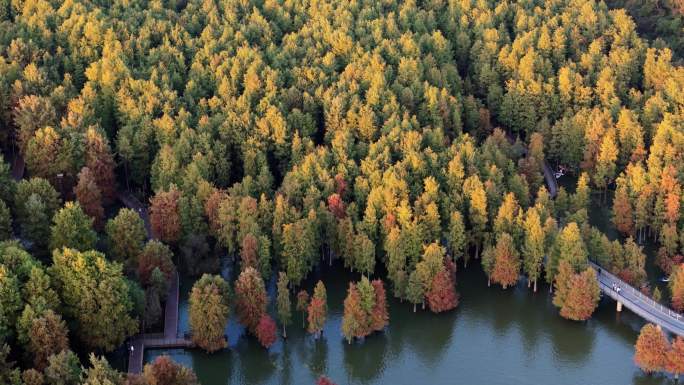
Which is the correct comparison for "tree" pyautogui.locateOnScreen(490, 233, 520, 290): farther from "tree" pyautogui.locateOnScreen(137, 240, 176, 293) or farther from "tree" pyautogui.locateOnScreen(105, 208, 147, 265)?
"tree" pyautogui.locateOnScreen(105, 208, 147, 265)

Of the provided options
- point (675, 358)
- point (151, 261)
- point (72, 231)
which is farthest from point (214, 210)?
point (675, 358)

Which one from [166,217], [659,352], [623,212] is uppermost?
[623,212]

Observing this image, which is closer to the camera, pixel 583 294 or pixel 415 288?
pixel 583 294

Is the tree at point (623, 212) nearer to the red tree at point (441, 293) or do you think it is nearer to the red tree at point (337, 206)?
the red tree at point (441, 293)

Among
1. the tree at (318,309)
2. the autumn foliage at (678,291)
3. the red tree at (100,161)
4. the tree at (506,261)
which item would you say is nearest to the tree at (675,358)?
the autumn foliage at (678,291)

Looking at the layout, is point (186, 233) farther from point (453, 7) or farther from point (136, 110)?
point (453, 7)

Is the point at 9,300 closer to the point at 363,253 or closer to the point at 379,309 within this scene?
the point at 379,309

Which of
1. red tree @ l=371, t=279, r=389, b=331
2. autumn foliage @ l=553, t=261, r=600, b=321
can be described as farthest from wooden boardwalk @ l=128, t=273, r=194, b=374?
autumn foliage @ l=553, t=261, r=600, b=321

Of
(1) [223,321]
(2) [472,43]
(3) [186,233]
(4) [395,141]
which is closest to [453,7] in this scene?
(2) [472,43]
